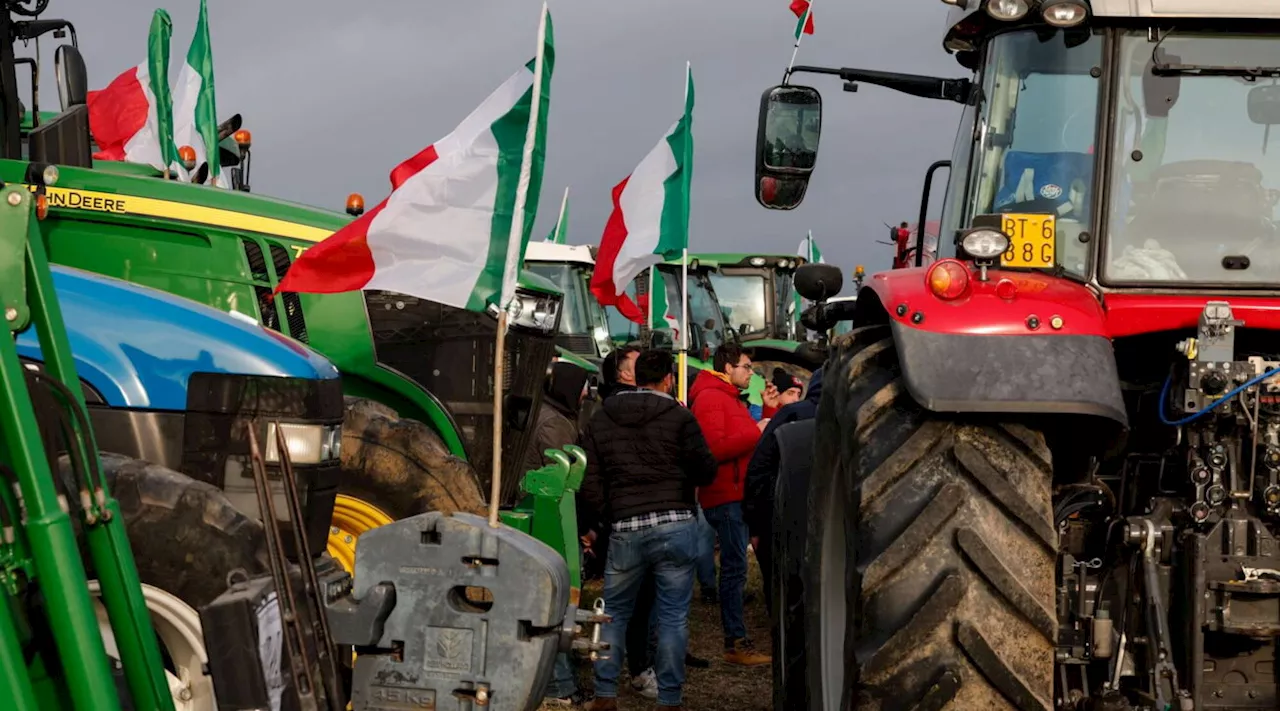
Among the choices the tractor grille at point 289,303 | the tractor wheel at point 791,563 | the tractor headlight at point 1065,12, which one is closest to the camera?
the tractor headlight at point 1065,12

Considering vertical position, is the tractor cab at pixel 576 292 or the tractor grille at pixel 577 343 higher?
the tractor cab at pixel 576 292

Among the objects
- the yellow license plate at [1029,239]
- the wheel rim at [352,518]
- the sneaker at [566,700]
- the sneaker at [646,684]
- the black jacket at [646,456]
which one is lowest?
the sneaker at [646,684]

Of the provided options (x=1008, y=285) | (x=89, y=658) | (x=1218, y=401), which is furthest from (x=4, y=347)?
(x=1218, y=401)

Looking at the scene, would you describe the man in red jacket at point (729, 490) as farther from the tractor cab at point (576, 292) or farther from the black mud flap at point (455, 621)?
the tractor cab at point (576, 292)

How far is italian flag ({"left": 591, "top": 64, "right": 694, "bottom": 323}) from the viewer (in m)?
11.2

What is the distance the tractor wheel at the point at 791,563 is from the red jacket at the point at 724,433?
9.75ft

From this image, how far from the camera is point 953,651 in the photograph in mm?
3719

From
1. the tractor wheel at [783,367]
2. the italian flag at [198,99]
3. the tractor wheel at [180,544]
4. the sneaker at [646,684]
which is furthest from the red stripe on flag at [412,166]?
the tractor wheel at [783,367]

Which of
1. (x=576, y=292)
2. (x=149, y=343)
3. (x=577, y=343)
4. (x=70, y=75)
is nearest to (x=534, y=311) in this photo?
(x=70, y=75)

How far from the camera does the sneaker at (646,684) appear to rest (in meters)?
8.36

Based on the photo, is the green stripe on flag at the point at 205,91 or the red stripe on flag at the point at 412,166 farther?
the green stripe on flag at the point at 205,91

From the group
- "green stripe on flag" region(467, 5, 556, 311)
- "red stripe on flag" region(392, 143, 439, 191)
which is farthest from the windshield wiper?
"red stripe on flag" region(392, 143, 439, 191)

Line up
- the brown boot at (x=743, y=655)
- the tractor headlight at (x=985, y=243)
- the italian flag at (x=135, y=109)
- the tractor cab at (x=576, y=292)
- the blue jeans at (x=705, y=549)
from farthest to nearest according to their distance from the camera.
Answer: the tractor cab at (x=576, y=292) < the italian flag at (x=135, y=109) < the brown boot at (x=743, y=655) < the blue jeans at (x=705, y=549) < the tractor headlight at (x=985, y=243)

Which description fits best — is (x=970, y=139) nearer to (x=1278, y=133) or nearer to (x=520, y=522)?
(x=1278, y=133)
